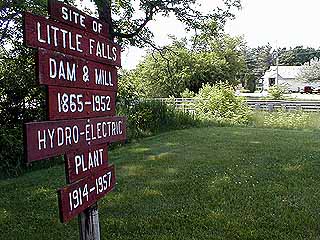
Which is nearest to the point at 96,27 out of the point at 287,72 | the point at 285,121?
the point at 285,121

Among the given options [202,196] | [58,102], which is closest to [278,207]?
[202,196]

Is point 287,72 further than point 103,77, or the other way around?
point 287,72

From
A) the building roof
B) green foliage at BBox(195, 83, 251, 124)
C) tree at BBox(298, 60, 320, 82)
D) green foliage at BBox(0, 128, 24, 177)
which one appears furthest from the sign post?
the building roof

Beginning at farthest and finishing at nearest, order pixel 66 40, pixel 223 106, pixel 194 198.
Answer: pixel 223 106 → pixel 194 198 → pixel 66 40

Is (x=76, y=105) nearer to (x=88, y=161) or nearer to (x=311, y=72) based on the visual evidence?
(x=88, y=161)

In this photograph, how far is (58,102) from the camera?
230cm

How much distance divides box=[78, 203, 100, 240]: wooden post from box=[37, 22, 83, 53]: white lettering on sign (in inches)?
40.1

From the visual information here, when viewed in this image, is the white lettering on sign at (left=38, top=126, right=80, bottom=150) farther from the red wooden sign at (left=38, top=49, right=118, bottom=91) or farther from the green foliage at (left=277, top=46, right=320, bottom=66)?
the green foliage at (left=277, top=46, right=320, bottom=66)

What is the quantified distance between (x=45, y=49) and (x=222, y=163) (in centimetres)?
550

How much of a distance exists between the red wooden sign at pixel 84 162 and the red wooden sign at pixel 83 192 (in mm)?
37

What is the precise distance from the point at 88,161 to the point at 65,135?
34cm

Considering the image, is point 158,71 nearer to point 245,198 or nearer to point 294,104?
point 294,104

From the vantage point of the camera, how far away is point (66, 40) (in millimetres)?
2398

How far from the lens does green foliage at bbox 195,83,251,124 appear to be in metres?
17.3
